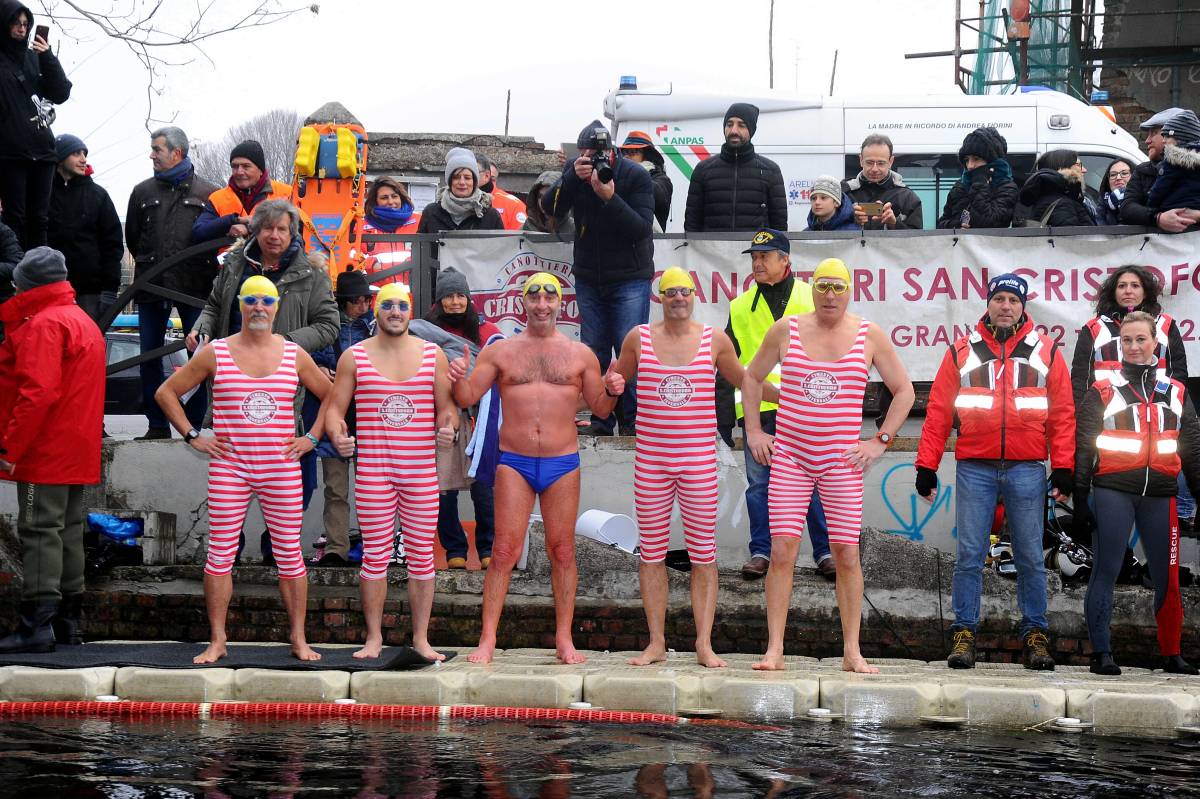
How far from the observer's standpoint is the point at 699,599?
9344 mm

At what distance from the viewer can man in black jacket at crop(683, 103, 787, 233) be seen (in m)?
12.2

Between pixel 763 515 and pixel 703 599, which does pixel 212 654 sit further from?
pixel 763 515

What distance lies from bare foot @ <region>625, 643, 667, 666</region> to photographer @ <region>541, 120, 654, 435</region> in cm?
236

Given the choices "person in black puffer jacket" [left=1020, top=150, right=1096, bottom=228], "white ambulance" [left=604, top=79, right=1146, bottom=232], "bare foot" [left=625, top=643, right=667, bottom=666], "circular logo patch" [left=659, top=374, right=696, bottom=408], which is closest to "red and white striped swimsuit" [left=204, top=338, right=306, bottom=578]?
"bare foot" [left=625, top=643, right=667, bottom=666]

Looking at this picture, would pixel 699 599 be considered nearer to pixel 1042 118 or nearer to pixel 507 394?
pixel 507 394

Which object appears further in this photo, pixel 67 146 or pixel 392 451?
pixel 67 146

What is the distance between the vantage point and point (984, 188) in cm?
1203

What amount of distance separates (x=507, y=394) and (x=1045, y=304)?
4.57m

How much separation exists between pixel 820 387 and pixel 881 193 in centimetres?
414

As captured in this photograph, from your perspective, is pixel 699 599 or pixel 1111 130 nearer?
pixel 699 599

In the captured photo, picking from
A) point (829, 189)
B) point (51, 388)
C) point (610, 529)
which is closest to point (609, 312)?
point (610, 529)

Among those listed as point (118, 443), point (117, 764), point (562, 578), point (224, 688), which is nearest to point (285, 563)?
point (224, 688)

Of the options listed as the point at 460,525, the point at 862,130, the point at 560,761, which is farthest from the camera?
the point at 862,130

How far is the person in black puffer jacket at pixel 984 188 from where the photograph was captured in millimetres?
11961
